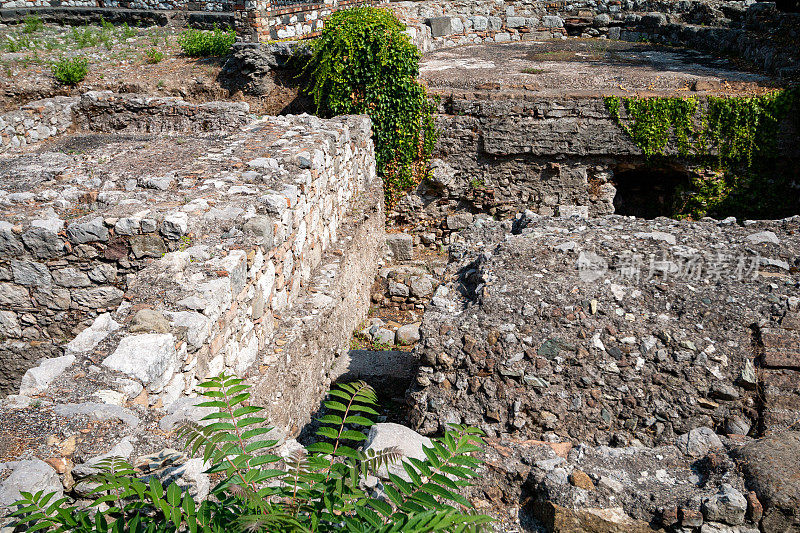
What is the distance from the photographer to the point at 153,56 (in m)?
Answer: 10.4

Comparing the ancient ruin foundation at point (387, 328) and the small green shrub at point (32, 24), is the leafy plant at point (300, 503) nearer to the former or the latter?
the ancient ruin foundation at point (387, 328)

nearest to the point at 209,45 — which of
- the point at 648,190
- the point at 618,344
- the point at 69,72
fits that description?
the point at 69,72

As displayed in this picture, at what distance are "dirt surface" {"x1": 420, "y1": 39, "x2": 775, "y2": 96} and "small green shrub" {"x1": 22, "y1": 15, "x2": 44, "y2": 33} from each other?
9.14 m

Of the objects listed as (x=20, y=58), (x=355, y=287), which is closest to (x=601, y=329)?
(x=355, y=287)

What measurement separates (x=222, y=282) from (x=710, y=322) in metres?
2.96

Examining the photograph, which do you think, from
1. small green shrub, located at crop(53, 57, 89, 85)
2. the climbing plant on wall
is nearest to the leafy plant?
the climbing plant on wall

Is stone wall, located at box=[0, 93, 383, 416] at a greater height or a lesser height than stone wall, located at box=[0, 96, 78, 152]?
lesser

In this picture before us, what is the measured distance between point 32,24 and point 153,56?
5093 mm

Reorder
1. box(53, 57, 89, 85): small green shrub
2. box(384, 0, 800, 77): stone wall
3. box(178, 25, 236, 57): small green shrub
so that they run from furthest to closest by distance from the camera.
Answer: box(384, 0, 800, 77): stone wall → box(178, 25, 236, 57): small green shrub → box(53, 57, 89, 85): small green shrub

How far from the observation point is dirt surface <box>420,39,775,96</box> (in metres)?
8.52

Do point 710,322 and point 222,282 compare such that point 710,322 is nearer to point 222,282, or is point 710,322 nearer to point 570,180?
point 222,282

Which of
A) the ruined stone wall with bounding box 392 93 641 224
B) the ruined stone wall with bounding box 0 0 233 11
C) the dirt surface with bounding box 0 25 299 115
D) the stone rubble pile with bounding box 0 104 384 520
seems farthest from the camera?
the ruined stone wall with bounding box 0 0 233 11

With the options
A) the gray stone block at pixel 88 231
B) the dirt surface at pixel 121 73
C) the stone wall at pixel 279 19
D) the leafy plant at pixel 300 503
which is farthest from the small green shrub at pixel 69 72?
the leafy plant at pixel 300 503

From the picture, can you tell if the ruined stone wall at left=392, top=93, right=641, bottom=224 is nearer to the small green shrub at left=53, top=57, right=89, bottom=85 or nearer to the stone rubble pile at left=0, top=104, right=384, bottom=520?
the stone rubble pile at left=0, top=104, right=384, bottom=520
